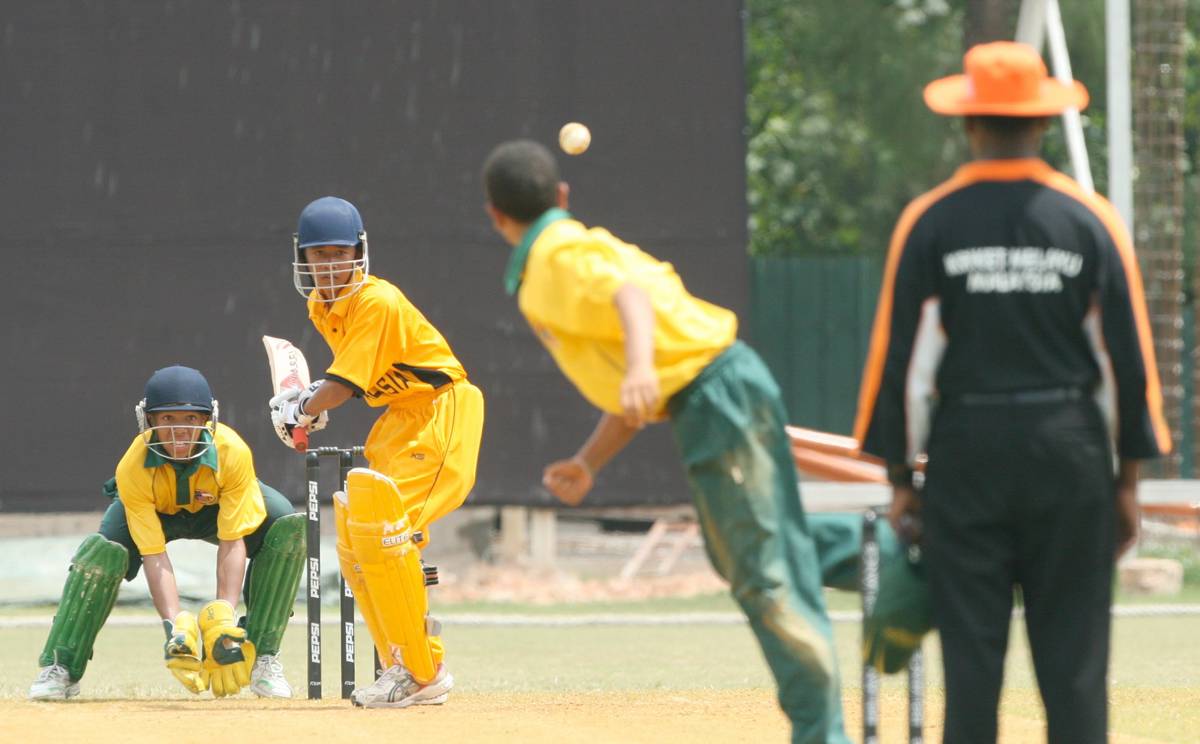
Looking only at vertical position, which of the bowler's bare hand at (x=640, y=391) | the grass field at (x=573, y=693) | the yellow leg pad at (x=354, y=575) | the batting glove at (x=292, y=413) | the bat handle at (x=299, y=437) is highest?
the bowler's bare hand at (x=640, y=391)

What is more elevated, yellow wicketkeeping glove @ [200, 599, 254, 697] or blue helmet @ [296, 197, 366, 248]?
blue helmet @ [296, 197, 366, 248]

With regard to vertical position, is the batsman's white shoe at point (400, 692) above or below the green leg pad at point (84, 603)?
below

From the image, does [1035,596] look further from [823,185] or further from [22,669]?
[823,185]

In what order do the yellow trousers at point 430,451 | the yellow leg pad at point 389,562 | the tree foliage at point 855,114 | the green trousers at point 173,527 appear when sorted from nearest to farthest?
the yellow leg pad at point 389,562 < the yellow trousers at point 430,451 < the green trousers at point 173,527 < the tree foliage at point 855,114

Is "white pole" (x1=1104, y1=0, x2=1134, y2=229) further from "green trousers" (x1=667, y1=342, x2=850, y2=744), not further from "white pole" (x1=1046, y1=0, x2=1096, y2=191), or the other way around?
"green trousers" (x1=667, y1=342, x2=850, y2=744)

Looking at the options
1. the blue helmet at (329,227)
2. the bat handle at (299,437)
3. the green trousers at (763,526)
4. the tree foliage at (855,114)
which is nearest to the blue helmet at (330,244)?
the blue helmet at (329,227)

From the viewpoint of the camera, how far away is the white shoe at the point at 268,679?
7215 millimetres

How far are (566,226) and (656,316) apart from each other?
0.34m

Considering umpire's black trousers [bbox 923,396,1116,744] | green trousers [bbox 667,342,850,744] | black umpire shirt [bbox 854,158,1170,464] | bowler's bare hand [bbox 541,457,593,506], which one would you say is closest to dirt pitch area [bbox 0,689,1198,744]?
bowler's bare hand [bbox 541,457,593,506]

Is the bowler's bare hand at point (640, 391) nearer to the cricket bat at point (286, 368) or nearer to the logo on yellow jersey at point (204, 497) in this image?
the cricket bat at point (286, 368)

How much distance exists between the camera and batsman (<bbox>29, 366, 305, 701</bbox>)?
22.7 feet

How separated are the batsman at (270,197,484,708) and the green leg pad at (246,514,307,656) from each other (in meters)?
0.82

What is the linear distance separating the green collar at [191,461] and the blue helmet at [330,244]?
783 mm

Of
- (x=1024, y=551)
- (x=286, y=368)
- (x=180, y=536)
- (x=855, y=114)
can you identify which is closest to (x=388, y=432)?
(x=286, y=368)
